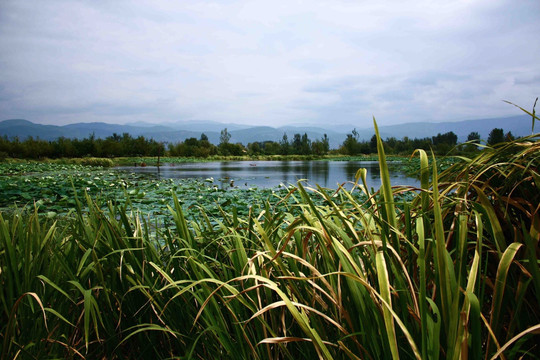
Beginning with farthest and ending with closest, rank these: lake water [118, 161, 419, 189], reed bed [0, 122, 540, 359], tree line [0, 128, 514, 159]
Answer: tree line [0, 128, 514, 159] → lake water [118, 161, 419, 189] → reed bed [0, 122, 540, 359]

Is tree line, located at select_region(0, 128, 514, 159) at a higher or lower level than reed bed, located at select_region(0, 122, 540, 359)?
higher

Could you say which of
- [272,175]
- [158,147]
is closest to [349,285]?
[272,175]

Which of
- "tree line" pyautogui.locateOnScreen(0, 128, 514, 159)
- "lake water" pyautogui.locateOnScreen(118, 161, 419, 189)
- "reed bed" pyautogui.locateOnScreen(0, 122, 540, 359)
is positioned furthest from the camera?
"tree line" pyautogui.locateOnScreen(0, 128, 514, 159)

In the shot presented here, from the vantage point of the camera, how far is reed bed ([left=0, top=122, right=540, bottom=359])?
0.73 metres

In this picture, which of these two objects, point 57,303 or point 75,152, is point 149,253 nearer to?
point 57,303

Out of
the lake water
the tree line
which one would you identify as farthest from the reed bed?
the tree line

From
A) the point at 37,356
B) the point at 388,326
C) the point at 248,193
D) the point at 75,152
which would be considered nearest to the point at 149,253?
the point at 37,356

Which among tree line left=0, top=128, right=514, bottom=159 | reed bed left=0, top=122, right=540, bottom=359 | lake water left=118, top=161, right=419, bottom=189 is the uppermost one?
tree line left=0, top=128, right=514, bottom=159

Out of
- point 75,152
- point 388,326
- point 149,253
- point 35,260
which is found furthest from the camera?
point 75,152

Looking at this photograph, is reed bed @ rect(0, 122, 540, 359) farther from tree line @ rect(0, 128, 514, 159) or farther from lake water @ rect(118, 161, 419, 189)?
tree line @ rect(0, 128, 514, 159)

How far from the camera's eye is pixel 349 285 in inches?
32.6

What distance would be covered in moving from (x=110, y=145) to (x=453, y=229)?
3964 centimetres

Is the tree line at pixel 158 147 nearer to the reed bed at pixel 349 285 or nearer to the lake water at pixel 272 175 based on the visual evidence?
the lake water at pixel 272 175

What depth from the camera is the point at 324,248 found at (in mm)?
948
